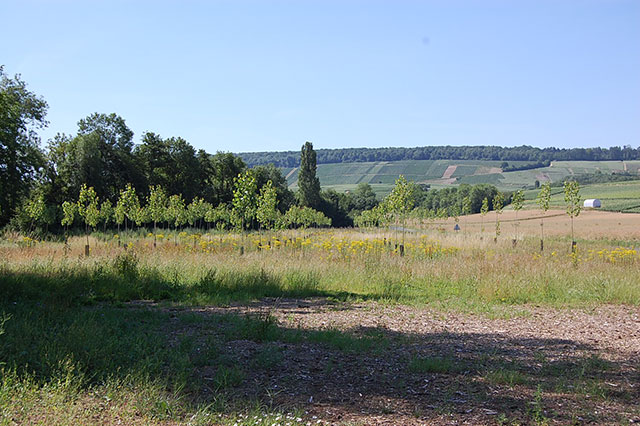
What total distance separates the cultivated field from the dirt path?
27mm

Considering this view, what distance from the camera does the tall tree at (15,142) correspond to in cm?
1914

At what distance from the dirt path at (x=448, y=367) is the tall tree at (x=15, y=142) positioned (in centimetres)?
1267

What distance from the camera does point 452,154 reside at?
170 meters

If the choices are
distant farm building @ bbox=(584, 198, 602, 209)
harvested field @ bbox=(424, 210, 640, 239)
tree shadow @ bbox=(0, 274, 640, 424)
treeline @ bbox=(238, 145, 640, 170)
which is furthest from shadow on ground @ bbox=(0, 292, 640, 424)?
treeline @ bbox=(238, 145, 640, 170)

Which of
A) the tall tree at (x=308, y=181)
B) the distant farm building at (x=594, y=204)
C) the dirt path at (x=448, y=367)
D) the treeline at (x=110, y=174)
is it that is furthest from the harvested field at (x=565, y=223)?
the dirt path at (x=448, y=367)

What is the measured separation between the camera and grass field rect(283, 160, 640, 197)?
12700cm

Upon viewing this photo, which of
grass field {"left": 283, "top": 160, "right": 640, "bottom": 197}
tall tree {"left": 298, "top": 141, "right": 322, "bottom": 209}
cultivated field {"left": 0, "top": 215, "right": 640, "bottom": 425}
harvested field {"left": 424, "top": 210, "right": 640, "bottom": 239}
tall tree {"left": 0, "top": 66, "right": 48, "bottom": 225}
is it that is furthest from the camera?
grass field {"left": 283, "top": 160, "right": 640, "bottom": 197}

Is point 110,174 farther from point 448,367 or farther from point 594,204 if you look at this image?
point 594,204

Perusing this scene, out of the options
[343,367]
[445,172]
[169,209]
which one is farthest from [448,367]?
[445,172]

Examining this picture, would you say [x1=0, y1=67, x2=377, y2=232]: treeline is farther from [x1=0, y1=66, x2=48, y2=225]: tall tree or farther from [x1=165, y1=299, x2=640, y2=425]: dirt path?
[x1=165, y1=299, x2=640, y2=425]: dirt path

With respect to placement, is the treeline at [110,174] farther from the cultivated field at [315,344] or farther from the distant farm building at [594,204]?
the distant farm building at [594,204]

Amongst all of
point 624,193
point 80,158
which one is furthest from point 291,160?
point 80,158

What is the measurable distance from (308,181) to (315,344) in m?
69.5

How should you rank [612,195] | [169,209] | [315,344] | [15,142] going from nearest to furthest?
1. [315,344]
2. [15,142]
3. [169,209]
4. [612,195]
